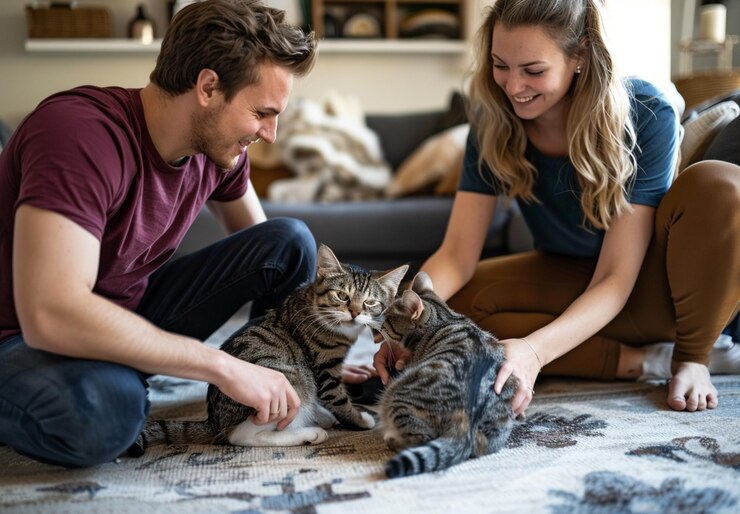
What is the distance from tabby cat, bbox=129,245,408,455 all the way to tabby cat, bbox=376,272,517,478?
0.59ft

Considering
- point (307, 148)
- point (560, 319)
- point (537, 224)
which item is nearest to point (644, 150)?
point (537, 224)

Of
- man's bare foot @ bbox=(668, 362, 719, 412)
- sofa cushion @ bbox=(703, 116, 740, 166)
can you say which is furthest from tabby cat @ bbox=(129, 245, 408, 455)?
sofa cushion @ bbox=(703, 116, 740, 166)

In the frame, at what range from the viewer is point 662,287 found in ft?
6.77

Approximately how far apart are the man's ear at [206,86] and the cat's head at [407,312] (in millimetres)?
667

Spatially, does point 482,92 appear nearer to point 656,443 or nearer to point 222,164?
point 222,164

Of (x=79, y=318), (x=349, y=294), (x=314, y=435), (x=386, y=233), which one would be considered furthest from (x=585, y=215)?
(x=386, y=233)

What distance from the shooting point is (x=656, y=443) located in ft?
5.32

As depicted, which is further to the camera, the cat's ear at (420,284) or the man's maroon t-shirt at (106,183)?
the cat's ear at (420,284)

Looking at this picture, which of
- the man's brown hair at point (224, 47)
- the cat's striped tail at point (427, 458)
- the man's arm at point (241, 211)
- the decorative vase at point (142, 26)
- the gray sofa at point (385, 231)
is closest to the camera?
the cat's striped tail at point (427, 458)

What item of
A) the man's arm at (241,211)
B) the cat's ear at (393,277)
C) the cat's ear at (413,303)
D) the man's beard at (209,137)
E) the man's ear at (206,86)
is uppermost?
the man's ear at (206,86)

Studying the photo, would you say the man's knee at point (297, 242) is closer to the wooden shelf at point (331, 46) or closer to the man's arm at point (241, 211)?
the man's arm at point (241, 211)

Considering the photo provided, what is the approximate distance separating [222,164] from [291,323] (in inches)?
17.5

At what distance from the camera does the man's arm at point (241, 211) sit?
208 cm

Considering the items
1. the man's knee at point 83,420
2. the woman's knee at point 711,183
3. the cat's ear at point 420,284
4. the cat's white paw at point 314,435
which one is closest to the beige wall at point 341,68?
the woman's knee at point 711,183
